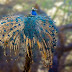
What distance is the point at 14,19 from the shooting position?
202cm

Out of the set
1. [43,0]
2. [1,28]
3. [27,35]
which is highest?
[43,0]

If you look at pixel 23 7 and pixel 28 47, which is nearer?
pixel 28 47

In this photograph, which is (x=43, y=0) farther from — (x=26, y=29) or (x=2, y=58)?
(x=26, y=29)

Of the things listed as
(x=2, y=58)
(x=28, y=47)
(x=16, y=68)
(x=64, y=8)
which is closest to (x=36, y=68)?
(x=16, y=68)

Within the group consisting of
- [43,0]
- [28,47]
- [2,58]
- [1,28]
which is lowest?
[2,58]

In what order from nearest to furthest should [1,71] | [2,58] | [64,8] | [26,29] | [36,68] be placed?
1. [26,29]
2. [2,58]
3. [1,71]
4. [36,68]
5. [64,8]

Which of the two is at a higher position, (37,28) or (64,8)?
(64,8)

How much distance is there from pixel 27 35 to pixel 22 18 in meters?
0.33

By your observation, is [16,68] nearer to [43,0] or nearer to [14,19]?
[14,19]

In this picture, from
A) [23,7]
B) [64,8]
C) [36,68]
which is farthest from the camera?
[23,7]

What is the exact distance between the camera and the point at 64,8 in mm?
6414

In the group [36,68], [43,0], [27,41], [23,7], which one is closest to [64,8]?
[43,0]

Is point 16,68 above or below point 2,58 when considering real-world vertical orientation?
below

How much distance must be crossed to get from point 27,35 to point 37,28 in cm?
21
